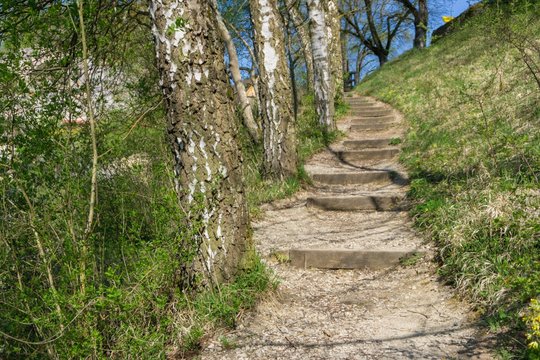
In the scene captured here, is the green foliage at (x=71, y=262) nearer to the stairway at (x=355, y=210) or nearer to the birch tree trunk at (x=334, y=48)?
the stairway at (x=355, y=210)

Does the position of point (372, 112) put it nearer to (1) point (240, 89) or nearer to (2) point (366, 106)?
(2) point (366, 106)

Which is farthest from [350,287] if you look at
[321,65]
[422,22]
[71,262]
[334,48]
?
[422,22]

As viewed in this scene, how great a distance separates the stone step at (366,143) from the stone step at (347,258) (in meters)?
4.85

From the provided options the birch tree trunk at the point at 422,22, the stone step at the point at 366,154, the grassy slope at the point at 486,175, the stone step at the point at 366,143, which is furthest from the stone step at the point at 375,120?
the birch tree trunk at the point at 422,22

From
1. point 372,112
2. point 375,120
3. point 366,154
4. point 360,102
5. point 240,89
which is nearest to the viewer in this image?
point 240,89

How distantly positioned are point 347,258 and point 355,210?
1710mm

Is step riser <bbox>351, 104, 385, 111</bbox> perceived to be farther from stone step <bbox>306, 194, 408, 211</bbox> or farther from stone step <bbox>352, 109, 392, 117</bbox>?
stone step <bbox>306, 194, 408, 211</bbox>

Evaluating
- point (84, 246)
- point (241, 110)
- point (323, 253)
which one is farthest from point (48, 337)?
point (241, 110)

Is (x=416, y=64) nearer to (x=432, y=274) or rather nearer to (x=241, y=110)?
(x=241, y=110)

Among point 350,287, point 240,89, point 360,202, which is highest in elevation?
point 240,89

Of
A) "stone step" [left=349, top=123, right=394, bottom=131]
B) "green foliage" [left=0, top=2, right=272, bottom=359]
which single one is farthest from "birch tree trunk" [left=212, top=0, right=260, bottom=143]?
"green foliage" [left=0, top=2, right=272, bottom=359]

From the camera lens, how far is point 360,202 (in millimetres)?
6449

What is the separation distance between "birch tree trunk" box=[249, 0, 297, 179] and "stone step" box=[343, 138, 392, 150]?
2.46 m

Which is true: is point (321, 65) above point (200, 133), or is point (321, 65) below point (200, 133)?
above
